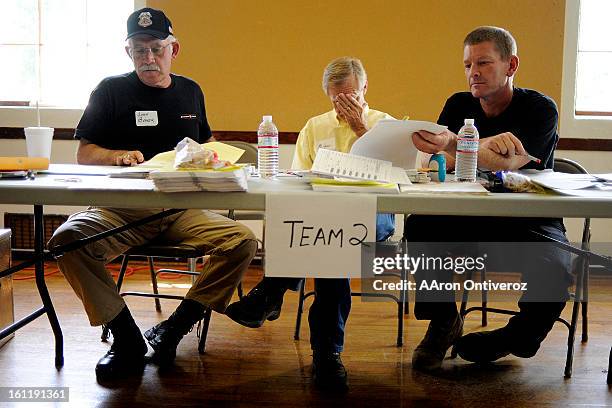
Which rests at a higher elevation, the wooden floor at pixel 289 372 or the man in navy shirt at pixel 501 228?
the man in navy shirt at pixel 501 228

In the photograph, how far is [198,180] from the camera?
4.97ft

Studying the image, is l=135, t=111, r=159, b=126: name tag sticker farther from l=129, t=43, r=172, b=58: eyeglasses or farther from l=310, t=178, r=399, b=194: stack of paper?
l=310, t=178, r=399, b=194: stack of paper

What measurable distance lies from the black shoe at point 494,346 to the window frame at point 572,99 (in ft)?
5.41

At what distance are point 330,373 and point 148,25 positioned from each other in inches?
52.4

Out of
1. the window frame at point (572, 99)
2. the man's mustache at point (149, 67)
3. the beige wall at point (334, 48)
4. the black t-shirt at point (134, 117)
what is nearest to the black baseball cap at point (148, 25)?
the man's mustache at point (149, 67)

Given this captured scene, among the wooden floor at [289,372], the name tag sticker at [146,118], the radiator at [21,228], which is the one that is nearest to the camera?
the wooden floor at [289,372]

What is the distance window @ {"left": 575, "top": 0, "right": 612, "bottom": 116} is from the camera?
11.8 ft

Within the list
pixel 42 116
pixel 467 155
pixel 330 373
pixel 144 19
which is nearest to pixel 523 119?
pixel 467 155

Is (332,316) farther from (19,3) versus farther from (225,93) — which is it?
(19,3)

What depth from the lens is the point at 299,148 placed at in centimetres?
265

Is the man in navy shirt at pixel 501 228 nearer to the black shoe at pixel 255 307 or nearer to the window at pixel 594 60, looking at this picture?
the black shoe at pixel 255 307

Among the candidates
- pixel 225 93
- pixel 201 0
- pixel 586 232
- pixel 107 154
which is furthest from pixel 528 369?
pixel 201 0

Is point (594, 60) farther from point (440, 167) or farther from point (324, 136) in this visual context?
point (440, 167)

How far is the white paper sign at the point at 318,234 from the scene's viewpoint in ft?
4.89
